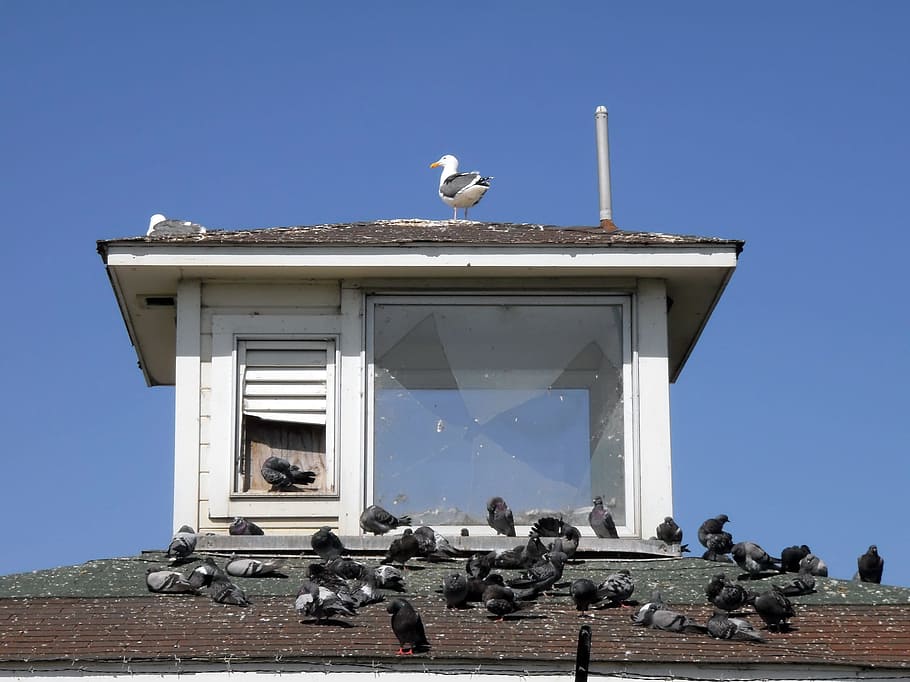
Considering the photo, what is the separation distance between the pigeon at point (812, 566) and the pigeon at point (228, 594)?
4492 mm

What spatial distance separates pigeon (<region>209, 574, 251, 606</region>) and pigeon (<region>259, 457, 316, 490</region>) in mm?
2477

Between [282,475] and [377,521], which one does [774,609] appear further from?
[282,475]

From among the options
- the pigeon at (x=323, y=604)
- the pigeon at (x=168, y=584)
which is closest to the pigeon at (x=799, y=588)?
the pigeon at (x=323, y=604)

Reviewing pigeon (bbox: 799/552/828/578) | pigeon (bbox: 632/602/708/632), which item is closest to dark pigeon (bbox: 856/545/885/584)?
pigeon (bbox: 799/552/828/578)

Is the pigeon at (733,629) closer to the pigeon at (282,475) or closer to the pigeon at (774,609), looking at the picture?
the pigeon at (774,609)

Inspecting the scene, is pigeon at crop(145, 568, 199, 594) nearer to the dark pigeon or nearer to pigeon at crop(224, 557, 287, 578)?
pigeon at crop(224, 557, 287, 578)

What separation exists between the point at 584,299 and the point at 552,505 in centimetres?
181

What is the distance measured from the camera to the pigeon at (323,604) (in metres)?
11.5

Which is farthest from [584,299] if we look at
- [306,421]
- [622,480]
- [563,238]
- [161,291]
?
[161,291]

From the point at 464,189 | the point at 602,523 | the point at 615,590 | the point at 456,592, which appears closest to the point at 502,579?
the point at 456,592

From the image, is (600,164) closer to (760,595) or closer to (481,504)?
(481,504)

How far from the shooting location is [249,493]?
14570 millimetres

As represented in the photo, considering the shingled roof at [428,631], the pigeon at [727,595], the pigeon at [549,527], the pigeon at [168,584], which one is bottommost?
the shingled roof at [428,631]

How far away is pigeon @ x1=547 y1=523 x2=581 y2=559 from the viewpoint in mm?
13438
